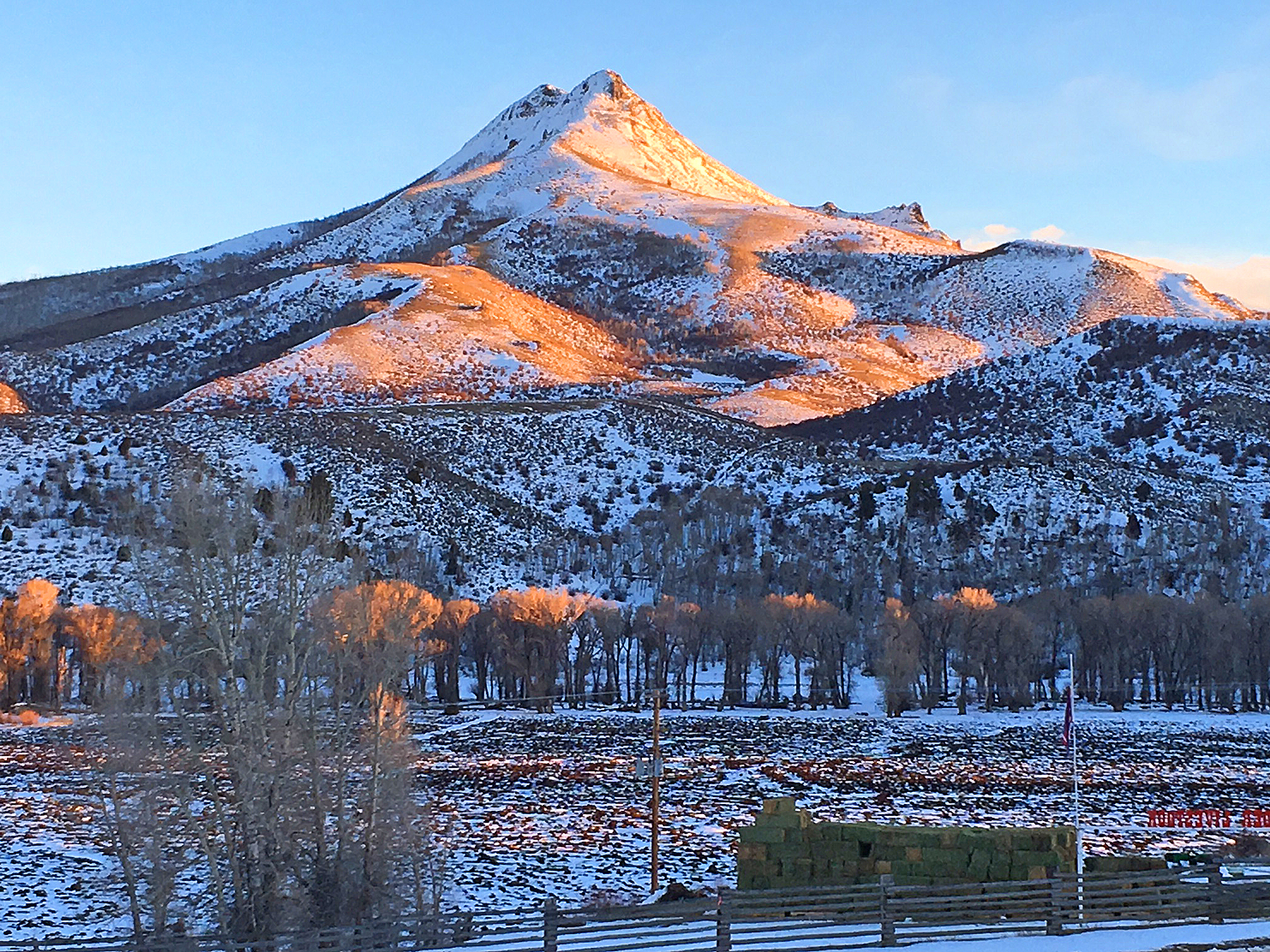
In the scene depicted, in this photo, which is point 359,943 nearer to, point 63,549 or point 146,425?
point 63,549

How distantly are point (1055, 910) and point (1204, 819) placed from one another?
18648 millimetres

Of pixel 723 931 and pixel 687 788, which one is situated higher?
pixel 723 931

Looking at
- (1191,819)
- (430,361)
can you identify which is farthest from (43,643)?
(430,361)

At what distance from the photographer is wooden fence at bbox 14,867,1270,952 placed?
22.0m

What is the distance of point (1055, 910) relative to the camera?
22547mm

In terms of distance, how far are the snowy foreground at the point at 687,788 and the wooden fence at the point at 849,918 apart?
3.29 ft

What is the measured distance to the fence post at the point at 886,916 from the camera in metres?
21.5

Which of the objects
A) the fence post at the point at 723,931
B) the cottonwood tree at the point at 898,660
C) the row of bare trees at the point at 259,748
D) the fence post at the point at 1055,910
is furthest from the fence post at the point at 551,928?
the cottonwood tree at the point at 898,660

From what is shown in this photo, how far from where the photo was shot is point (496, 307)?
191 meters

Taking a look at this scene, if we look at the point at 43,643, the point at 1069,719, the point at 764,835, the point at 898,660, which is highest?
the point at 43,643

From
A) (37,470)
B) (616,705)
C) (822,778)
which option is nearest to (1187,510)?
(616,705)

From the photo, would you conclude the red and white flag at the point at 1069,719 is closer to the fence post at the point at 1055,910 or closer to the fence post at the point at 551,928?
the fence post at the point at 1055,910

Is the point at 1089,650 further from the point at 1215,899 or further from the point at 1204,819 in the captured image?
the point at 1215,899

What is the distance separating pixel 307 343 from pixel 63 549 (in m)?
77.4
